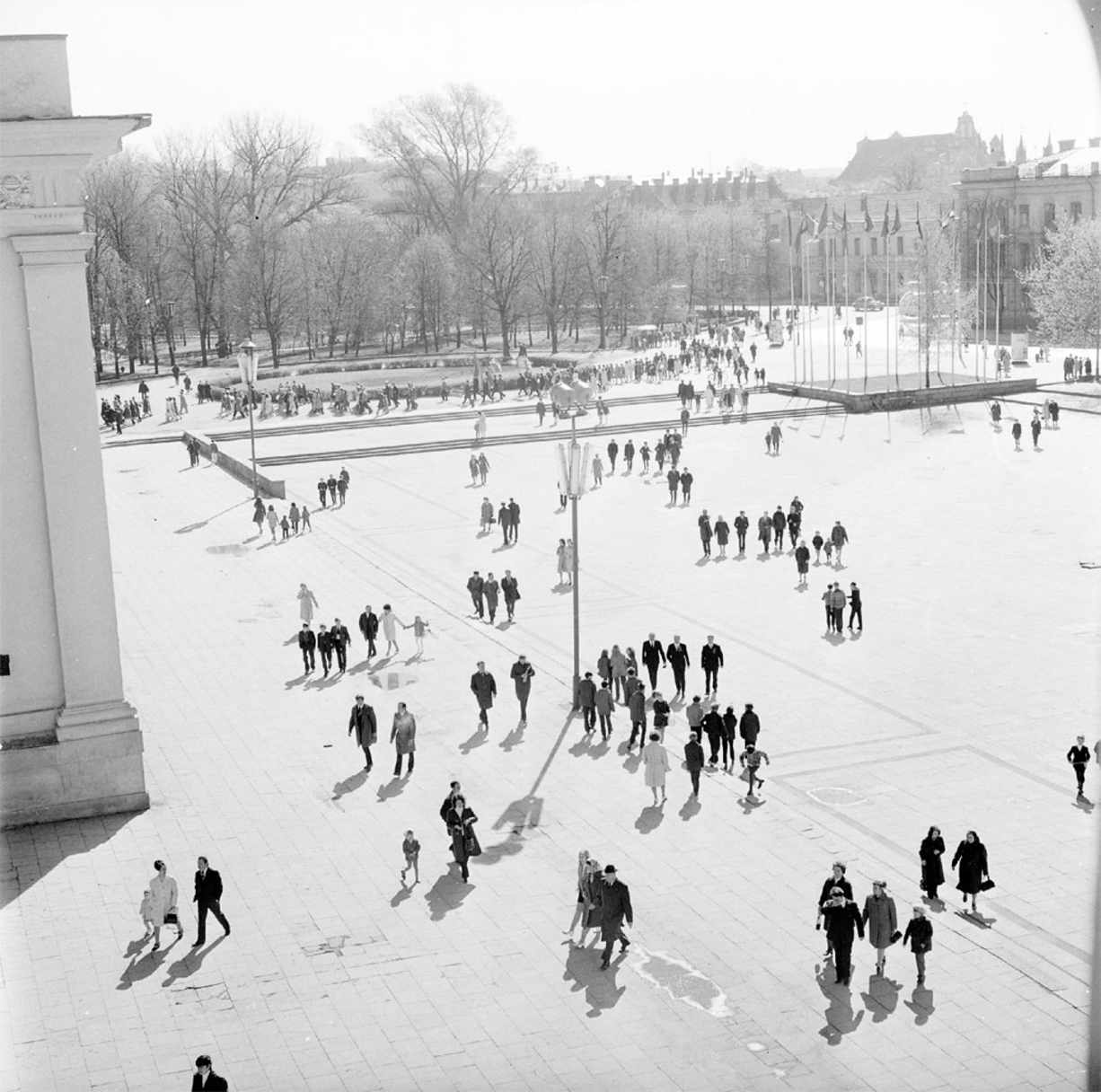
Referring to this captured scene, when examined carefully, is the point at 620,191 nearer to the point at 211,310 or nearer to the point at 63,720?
the point at 211,310

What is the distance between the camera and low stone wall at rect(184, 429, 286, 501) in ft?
123

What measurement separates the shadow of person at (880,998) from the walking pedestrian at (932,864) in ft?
5.11

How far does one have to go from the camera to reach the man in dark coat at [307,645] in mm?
21734

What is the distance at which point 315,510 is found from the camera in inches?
1426

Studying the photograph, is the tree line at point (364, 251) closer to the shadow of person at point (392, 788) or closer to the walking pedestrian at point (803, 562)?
the walking pedestrian at point (803, 562)

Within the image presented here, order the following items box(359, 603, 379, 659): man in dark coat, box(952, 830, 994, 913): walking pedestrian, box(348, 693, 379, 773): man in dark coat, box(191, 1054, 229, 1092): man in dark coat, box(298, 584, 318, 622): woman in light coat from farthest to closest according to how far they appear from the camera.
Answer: box(298, 584, 318, 622): woman in light coat < box(359, 603, 379, 659): man in dark coat < box(348, 693, 379, 773): man in dark coat < box(952, 830, 994, 913): walking pedestrian < box(191, 1054, 229, 1092): man in dark coat

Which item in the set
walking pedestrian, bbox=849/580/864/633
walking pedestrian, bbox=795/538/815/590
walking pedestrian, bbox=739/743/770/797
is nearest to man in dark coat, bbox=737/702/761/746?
walking pedestrian, bbox=739/743/770/797

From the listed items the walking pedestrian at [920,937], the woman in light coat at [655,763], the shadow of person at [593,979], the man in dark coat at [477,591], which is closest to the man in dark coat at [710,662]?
the woman in light coat at [655,763]

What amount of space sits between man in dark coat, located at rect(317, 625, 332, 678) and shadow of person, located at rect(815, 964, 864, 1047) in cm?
1067

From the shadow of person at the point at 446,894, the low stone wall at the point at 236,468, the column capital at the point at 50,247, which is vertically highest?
the column capital at the point at 50,247

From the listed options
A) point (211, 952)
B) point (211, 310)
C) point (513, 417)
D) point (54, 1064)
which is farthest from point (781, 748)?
point (211, 310)

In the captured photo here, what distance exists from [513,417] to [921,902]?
41.5 meters

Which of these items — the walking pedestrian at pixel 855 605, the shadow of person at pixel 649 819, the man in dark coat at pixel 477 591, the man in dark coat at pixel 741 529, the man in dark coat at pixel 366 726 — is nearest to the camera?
the shadow of person at pixel 649 819

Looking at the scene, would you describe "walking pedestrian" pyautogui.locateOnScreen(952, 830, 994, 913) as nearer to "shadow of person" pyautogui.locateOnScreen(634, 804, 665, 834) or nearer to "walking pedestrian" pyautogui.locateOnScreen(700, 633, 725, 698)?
"shadow of person" pyautogui.locateOnScreen(634, 804, 665, 834)
